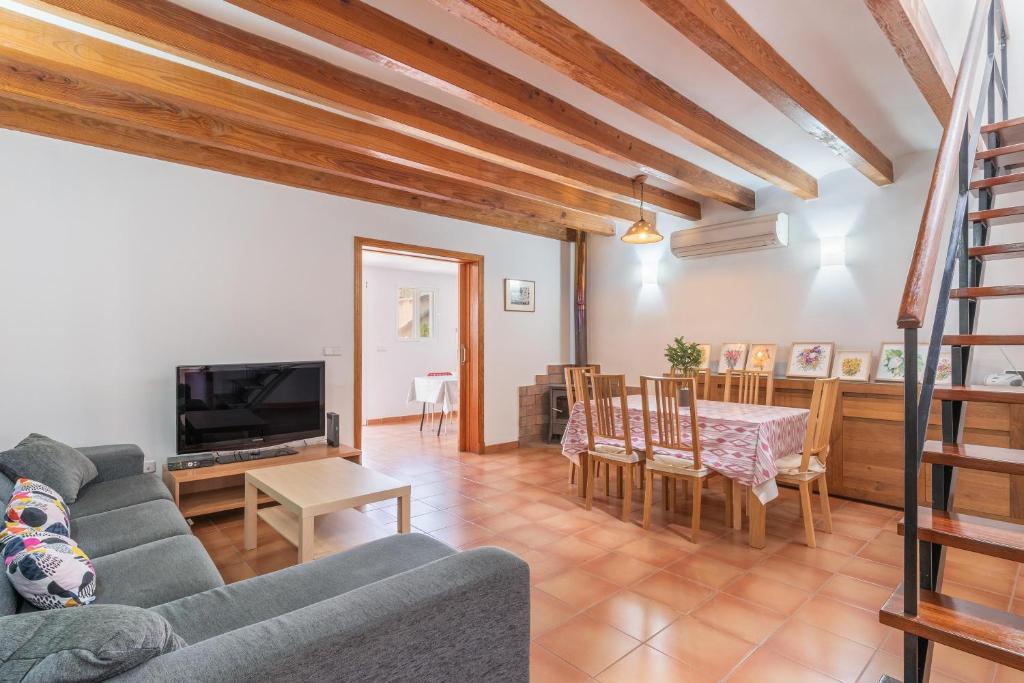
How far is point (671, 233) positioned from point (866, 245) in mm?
1708

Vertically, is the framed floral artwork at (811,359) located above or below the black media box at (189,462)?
above

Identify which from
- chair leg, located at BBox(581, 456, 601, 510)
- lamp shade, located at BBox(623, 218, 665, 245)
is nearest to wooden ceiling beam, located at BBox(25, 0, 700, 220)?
lamp shade, located at BBox(623, 218, 665, 245)

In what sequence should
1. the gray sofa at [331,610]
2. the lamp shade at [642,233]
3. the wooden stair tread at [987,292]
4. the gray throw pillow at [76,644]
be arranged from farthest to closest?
the lamp shade at [642,233], the wooden stair tread at [987,292], the gray sofa at [331,610], the gray throw pillow at [76,644]

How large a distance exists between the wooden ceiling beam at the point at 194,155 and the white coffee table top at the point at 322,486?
2141mm

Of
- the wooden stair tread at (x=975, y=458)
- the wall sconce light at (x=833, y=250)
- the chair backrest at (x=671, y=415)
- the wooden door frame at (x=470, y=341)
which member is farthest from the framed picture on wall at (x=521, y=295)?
the wooden stair tread at (x=975, y=458)

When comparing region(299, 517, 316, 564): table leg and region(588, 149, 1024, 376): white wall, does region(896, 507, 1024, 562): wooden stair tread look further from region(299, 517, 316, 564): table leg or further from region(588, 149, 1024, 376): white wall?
region(588, 149, 1024, 376): white wall

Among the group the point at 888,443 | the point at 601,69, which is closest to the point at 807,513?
the point at 888,443

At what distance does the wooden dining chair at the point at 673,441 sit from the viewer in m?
3.03

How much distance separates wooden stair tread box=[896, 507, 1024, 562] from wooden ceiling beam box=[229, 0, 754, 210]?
238 cm

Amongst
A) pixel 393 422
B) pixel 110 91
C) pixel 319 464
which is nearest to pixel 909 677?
pixel 319 464

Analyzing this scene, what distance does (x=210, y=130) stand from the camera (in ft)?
10.0

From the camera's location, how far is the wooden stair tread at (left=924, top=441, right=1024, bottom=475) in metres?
1.49

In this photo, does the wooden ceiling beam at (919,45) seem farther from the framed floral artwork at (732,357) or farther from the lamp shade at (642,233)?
the framed floral artwork at (732,357)

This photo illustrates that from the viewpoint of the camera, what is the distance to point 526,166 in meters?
3.52
